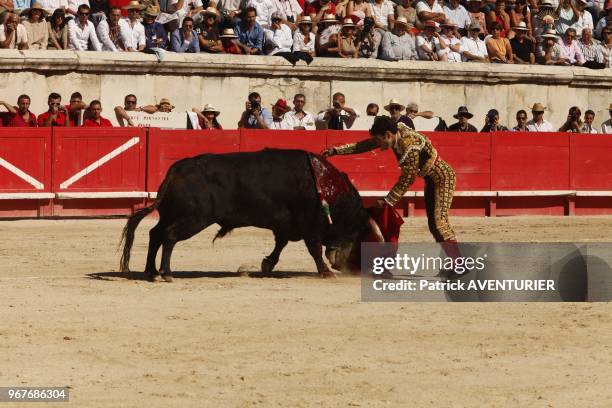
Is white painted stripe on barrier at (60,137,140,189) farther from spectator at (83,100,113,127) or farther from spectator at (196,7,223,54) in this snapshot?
spectator at (196,7,223,54)

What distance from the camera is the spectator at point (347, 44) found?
20.6m

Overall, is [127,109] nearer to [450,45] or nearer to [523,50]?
[450,45]

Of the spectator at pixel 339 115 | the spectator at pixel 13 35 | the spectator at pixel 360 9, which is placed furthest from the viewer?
the spectator at pixel 360 9

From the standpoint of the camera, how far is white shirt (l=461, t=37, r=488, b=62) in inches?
870

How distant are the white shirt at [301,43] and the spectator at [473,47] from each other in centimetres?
256

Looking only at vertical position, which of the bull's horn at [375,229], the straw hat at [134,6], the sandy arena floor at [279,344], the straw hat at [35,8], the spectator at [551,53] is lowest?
the sandy arena floor at [279,344]

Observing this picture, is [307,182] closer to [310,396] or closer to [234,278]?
[234,278]

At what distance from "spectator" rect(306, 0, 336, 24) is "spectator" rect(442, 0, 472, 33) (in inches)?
77.0

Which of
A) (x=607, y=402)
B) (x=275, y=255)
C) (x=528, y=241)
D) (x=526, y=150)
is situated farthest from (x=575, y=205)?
(x=607, y=402)

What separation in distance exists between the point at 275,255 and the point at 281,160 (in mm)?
862

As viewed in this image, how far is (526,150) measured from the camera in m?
20.2

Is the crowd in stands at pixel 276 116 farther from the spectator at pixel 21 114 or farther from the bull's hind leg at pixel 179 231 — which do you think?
the bull's hind leg at pixel 179 231

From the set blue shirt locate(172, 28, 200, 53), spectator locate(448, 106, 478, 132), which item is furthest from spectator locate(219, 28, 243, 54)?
spectator locate(448, 106, 478, 132)

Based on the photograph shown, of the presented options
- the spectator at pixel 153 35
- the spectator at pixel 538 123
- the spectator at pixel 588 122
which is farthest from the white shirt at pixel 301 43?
the spectator at pixel 588 122
